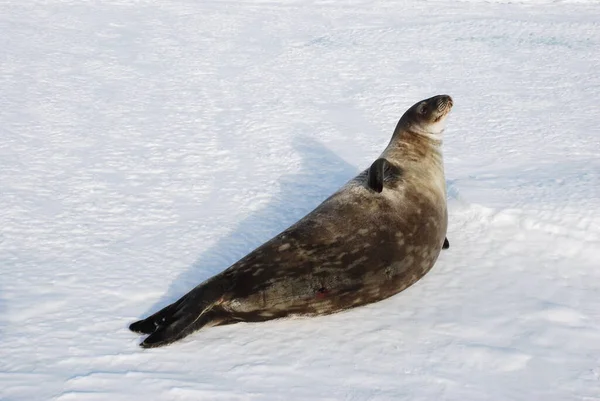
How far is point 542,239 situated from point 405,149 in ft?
2.74

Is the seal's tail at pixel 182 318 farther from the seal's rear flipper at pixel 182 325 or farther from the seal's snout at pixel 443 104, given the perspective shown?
the seal's snout at pixel 443 104

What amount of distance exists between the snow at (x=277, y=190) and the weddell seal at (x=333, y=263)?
0.08 meters

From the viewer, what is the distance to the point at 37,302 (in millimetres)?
2877

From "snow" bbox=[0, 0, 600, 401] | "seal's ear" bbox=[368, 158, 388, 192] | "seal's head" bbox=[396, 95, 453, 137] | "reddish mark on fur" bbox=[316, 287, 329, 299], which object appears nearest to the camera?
"snow" bbox=[0, 0, 600, 401]

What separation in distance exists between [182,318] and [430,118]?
1945 mm

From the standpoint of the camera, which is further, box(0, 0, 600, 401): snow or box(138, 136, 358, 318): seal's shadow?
box(138, 136, 358, 318): seal's shadow

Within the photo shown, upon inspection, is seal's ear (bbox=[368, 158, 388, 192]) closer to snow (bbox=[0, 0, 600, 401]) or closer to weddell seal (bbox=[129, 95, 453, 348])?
weddell seal (bbox=[129, 95, 453, 348])

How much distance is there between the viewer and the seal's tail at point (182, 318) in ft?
8.52

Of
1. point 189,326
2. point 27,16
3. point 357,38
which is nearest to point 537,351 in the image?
point 189,326

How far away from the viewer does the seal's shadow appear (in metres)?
3.16

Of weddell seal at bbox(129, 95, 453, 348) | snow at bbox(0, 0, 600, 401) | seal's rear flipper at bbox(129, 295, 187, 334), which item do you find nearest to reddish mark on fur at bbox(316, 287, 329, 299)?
weddell seal at bbox(129, 95, 453, 348)

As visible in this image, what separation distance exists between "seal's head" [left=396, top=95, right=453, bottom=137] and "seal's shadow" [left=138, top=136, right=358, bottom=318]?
23.5 inches

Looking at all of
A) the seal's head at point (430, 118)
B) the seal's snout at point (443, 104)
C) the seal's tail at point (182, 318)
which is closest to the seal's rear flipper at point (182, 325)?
the seal's tail at point (182, 318)

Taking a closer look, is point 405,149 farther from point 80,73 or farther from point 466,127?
point 80,73
